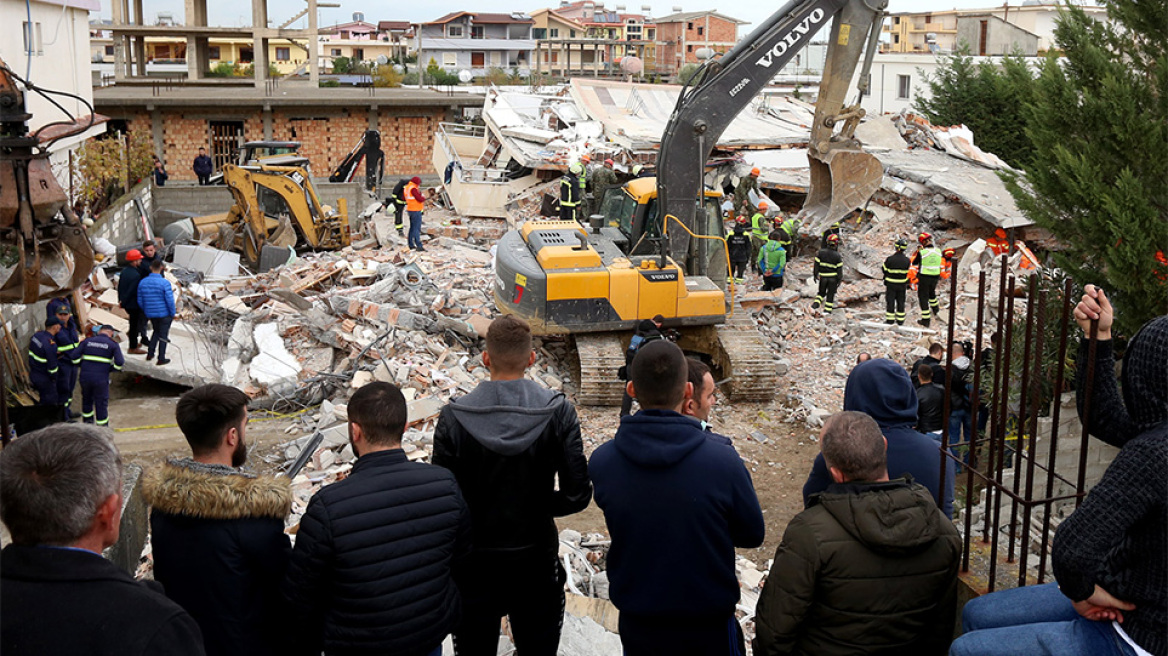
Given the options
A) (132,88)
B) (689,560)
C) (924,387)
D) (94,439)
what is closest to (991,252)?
(924,387)

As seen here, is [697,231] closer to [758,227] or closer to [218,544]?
[758,227]

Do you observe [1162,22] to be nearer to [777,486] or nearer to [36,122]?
[777,486]

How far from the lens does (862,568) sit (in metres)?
3.20

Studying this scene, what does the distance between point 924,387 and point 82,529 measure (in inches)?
293

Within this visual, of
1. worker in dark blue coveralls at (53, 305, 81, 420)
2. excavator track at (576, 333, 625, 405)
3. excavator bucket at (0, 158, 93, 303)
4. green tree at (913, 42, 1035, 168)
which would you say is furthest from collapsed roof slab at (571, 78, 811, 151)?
excavator bucket at (0, 158, 93, 303)

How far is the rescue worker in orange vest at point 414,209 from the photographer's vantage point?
57.5ft

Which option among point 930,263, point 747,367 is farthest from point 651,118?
point 747,367

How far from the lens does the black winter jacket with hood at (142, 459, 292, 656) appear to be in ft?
10.9

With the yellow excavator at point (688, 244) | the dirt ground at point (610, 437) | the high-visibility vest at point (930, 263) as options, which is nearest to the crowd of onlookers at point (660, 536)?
the dirt ground at point (610, 437)

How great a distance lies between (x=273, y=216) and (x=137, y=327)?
23.8ft

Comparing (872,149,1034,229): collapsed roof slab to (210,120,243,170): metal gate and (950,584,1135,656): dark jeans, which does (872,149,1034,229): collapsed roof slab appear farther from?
(210,120,243,170): metal gate

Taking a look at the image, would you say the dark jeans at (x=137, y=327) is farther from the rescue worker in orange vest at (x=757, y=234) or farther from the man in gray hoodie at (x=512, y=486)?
the man in gray hoodie at (x=512, y=486)

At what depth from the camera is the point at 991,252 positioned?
15844 mm

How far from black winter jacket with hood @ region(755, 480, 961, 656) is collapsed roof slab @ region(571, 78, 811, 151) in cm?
2026
